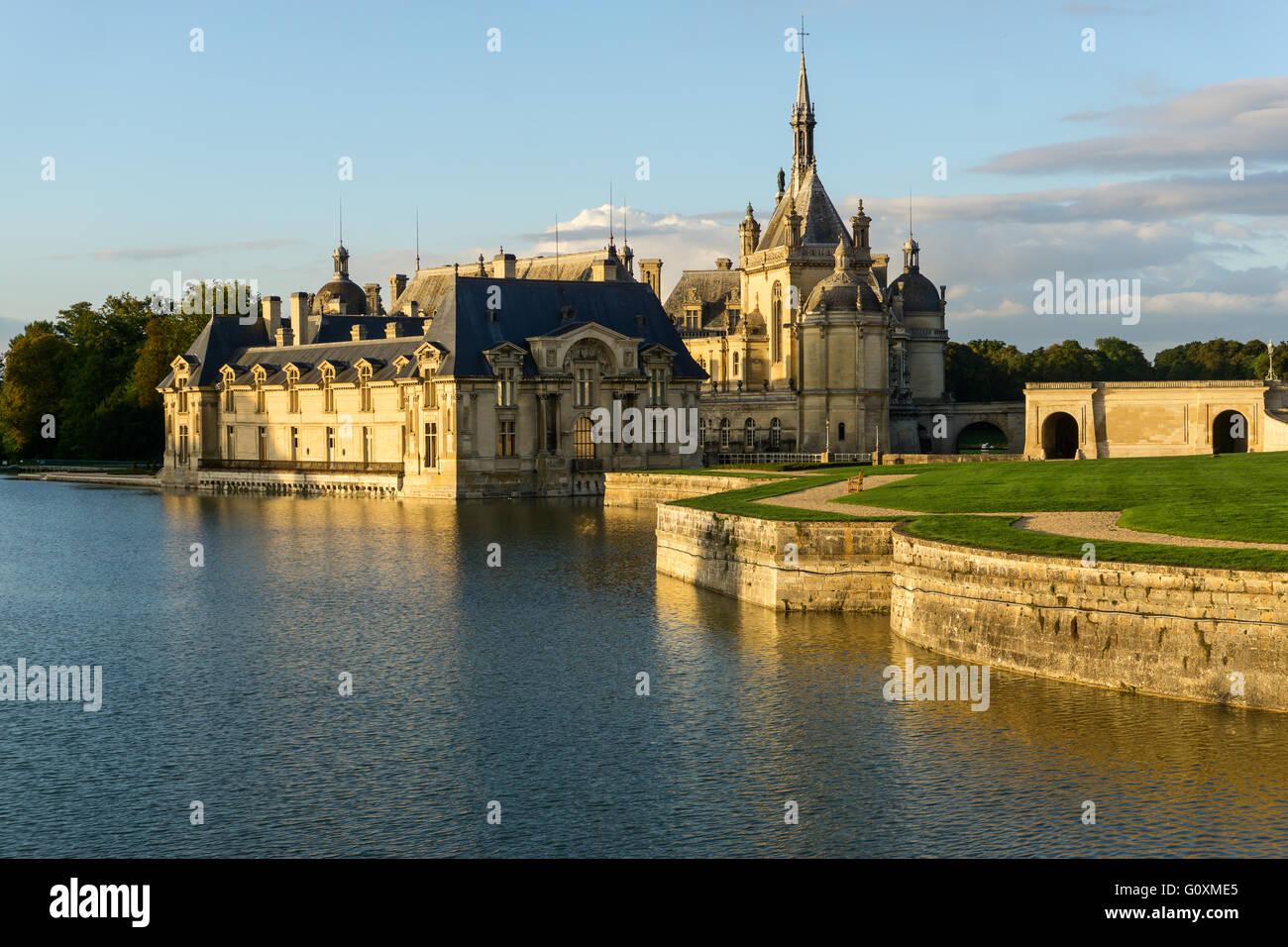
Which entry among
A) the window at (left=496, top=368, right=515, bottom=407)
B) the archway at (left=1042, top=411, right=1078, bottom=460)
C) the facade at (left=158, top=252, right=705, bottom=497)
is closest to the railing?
the facade at (left=158, top=252, right=705, bottom=497)

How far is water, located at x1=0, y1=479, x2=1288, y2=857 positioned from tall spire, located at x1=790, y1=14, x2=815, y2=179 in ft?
323

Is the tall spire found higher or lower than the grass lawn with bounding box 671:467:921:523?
higher

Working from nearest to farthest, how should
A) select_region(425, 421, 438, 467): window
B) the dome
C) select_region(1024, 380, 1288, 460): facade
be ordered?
select_region(425, 421, 438, 467): window, select_region(1024, 380, 1288, 460): facade, the dome

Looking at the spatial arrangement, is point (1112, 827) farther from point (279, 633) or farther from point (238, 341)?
point (238, 341)

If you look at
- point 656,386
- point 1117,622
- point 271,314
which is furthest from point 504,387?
point 1117,622

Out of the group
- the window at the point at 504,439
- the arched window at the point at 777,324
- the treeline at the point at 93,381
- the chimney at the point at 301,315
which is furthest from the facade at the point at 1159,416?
the treeline at the point at 93,381

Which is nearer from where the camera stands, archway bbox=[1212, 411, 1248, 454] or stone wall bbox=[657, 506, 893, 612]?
stone wall bbox=[657, 506, 893, 612]

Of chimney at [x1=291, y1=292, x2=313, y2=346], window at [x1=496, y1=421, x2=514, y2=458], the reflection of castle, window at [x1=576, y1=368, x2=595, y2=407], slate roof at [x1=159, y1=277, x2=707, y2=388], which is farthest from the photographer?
chimney at [x1=291, y1=292, x2=313, y2=346]

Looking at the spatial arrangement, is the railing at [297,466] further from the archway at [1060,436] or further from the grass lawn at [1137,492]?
the archway at [1060,436]

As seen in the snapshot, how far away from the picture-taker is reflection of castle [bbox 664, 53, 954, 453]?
4254 inches

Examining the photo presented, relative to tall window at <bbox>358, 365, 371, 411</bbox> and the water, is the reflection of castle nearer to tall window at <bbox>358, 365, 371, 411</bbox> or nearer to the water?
tall window at <bbox>358, 365, 371, 411</bbox>

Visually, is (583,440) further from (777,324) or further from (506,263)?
(777,324)

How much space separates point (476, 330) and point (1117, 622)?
6746 cm
